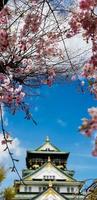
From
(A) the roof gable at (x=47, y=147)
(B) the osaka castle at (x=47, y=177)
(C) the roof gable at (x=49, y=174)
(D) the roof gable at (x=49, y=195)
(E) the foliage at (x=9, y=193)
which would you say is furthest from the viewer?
(A) the roof gable at (x=47, y=147)

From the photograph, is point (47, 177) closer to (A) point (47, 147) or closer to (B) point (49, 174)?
(B) point (49, 174)

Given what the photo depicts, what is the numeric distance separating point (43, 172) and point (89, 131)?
1803 inches

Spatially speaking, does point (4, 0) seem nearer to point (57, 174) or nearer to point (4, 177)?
point (4, 177)

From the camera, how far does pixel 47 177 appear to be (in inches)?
1887

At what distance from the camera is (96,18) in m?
4.28

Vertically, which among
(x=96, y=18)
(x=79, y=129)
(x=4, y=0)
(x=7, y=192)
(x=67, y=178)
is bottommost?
(x=79, y=129)

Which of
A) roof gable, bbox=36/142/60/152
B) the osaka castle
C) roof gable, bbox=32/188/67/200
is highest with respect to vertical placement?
roof gable, bbox=36/142/60/152

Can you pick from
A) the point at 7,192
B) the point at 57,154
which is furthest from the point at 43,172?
the point at 7,192

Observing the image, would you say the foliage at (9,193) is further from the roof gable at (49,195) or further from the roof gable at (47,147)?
the roof gable at (47,147)

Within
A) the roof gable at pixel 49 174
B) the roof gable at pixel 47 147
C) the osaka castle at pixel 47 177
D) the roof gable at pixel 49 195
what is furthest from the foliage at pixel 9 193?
the roof gable at pixel 47 147

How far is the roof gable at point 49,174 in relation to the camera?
4794cm

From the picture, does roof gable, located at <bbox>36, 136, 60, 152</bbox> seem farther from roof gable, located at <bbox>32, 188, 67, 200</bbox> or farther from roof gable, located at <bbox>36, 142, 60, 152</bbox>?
roof gable, located at <bbox>32, 188, 67, 200</bbox>

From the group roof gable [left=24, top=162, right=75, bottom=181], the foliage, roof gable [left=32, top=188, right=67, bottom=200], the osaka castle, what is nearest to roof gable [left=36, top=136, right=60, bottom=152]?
the osaka castle

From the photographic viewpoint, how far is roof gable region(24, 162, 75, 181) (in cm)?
4794
